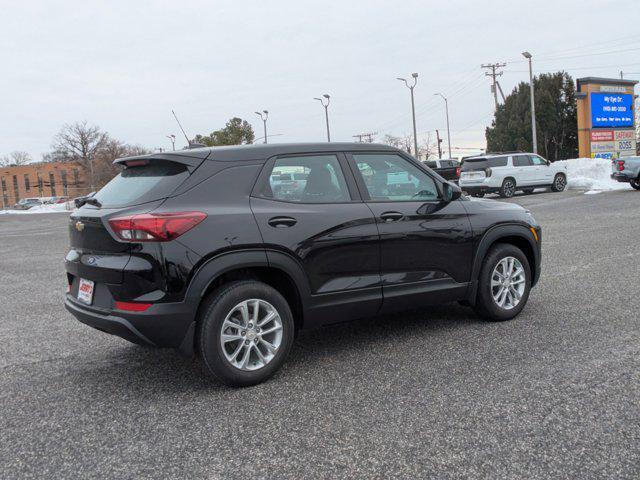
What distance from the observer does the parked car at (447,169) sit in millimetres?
29734

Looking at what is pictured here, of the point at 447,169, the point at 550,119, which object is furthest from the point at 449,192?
the point at 550,119

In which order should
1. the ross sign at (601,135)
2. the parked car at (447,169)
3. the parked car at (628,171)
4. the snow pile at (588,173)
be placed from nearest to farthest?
the parked car at (628,171) → the snow pile at (588,173) → the parked car at (447,169) → the ross sign at (601,135)

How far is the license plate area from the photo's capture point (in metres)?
4.11

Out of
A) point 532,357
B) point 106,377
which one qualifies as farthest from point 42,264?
point 532,357

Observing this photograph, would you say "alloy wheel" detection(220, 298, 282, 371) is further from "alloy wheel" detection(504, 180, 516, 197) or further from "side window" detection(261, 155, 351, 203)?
"alloy wheel" detection(504, 180, 516, 197)

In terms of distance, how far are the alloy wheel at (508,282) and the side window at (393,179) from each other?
38.2 inches

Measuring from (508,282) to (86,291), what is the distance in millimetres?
3568

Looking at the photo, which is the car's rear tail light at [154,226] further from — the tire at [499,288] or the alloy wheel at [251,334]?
the tire at [499,288]

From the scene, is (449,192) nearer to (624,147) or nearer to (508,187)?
(508,187)

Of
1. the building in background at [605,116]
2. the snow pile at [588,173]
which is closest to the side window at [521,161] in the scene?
the snow pile at [588,173]

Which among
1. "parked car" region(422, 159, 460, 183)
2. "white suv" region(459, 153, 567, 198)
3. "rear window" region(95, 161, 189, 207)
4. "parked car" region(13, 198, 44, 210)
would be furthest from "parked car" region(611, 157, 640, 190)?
"parked car" region(13, 198, 44, 210)

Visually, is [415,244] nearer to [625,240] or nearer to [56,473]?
[56,473]

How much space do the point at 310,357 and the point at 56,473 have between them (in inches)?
83.7

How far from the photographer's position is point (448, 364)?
433 cm
